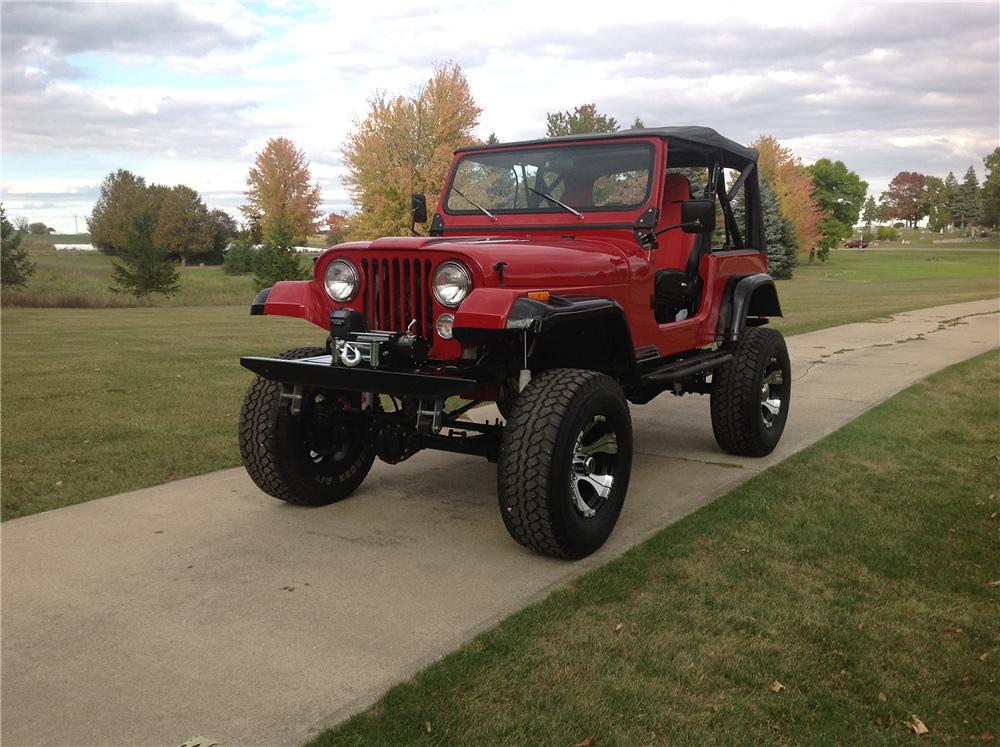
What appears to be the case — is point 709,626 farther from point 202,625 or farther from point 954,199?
point 954,199

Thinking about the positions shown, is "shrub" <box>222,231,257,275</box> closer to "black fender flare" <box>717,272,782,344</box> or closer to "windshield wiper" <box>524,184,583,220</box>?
"black fender flare" <box>717,272,782,344</box>

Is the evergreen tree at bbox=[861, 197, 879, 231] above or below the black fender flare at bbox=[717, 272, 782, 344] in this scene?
above

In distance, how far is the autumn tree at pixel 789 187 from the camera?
43.1 m

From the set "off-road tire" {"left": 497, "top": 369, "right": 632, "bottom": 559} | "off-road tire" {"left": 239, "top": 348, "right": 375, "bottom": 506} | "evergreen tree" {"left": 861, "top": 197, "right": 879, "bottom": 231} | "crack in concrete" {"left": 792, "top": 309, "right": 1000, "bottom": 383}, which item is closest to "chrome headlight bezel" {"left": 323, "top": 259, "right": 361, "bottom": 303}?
"off-road tire" {"left": 239, "top": 348, "right": 375, "bottom": 506}

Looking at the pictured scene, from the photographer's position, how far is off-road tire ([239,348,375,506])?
4758mm

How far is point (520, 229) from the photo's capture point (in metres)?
5.50

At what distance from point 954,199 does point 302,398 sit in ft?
414

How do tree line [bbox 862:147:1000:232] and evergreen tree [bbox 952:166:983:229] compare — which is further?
evergreen tree [bbox 952:166:983:229]

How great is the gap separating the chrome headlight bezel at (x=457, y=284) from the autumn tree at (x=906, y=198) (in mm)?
152964

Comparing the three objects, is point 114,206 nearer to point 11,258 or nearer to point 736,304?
point 11,258

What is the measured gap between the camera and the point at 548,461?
3883 millimetres

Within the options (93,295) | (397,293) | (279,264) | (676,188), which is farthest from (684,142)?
(279,264)

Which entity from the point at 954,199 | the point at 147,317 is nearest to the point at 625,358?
the point at 147,317

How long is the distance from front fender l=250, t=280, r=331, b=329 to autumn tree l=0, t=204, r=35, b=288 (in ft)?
86.6
